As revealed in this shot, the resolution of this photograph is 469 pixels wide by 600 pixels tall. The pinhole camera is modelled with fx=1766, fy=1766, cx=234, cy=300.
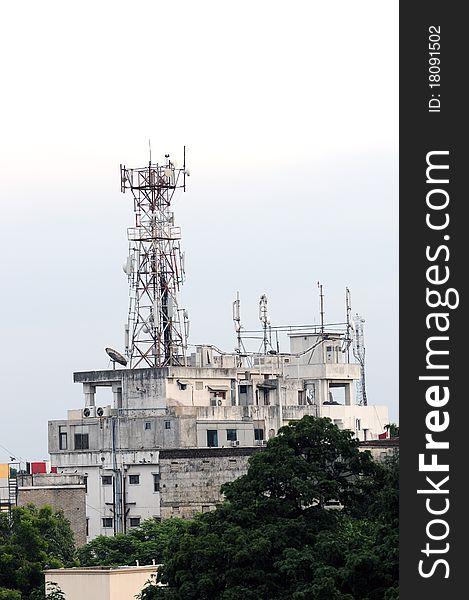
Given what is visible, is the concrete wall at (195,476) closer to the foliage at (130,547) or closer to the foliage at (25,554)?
the foliage at (130,547)

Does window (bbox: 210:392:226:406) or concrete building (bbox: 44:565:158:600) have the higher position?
window (bbox: 210:392:226:406)

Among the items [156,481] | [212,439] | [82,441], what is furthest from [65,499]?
[212,439]

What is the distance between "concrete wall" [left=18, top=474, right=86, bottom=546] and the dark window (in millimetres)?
5672

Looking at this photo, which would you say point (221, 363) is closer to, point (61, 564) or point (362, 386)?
point (362, 386)

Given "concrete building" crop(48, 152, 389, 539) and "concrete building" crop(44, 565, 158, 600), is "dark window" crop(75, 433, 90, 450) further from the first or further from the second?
"concrete building" crop(44, 565, 158, 600)

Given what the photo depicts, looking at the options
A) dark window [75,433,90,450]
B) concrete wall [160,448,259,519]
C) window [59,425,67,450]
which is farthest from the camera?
window [59,425,67,450]

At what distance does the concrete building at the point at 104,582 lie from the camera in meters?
42.1

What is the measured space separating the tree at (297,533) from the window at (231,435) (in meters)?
38.0

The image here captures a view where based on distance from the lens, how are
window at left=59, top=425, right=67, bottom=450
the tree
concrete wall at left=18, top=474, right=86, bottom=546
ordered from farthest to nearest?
1. window at left=59, top=425, right=67, bottom=450
2. concrete wall at left=18, top=474, right=86, bottom=546
3. the tree

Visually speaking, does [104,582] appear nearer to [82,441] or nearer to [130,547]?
[130,547]

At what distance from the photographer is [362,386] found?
308ft

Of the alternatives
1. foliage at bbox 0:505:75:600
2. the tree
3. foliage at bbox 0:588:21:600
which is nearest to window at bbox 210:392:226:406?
foliage at bbox 0:505:75:600

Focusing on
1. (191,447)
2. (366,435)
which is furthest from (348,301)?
(191,447)

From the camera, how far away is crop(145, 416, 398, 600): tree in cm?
3319
